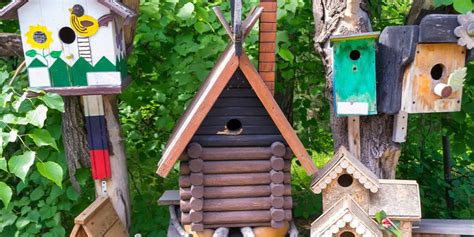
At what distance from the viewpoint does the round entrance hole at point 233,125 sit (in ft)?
7.96

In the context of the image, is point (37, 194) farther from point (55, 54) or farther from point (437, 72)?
point (437, 72)

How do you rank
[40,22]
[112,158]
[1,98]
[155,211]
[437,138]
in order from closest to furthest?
1. [1,98]
2. [40,22]
3. [112,158]
4. [155,211]
5. [437,138]

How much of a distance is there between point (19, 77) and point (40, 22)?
2.87 ft

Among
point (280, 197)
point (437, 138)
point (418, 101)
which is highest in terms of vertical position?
point (418, 101)

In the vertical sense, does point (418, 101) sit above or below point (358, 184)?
above

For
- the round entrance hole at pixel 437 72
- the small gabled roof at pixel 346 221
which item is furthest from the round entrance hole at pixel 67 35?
the round entrance hole at pixel 437 72

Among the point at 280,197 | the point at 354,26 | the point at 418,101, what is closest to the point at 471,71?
the point at 418,101

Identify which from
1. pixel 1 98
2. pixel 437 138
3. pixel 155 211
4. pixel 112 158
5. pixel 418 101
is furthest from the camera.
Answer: pixel 437 138

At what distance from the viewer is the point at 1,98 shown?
2127 millimetres

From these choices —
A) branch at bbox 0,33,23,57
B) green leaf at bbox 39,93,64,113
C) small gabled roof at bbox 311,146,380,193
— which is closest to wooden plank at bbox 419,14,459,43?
small gabled roof at bbox 311,146,380,193

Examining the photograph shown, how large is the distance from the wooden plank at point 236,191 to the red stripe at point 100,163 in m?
0.75

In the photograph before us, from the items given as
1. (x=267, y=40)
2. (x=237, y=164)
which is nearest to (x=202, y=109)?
(x=237, y=164)

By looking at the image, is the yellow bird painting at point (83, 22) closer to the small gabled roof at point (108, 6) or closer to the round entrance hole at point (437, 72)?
the small gabled roof at point (108, 6)

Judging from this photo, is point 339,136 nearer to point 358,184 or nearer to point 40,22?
point 358,184
